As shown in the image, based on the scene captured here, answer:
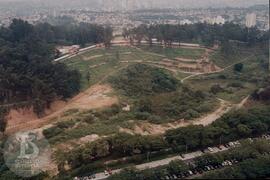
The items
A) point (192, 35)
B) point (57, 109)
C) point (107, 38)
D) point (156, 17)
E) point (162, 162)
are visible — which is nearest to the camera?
point (162, 162)

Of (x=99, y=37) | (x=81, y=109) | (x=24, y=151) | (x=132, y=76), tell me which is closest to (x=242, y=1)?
(x=99, y=37)

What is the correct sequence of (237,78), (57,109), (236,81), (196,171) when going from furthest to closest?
(237,78)
(236,81)
(57,109)
(196,171)

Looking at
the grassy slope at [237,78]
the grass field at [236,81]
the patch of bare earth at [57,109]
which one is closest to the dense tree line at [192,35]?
the grassy slope at [237,78]

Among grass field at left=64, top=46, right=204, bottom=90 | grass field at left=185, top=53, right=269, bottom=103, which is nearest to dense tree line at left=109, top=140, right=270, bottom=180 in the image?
grass field at left=185, top=53, right=269, bottom=103

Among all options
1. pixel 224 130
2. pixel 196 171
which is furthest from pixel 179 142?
pixel 224 130

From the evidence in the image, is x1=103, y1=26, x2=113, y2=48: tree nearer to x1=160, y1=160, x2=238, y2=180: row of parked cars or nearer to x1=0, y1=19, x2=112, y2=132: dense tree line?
x1=0, y1=19, x2=112, y2=132: dense tree line

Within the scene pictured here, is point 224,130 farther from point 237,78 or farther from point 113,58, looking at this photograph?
point 113,58

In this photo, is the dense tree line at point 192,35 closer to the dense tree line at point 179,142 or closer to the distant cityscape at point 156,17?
the dense tree line at point 179,142
